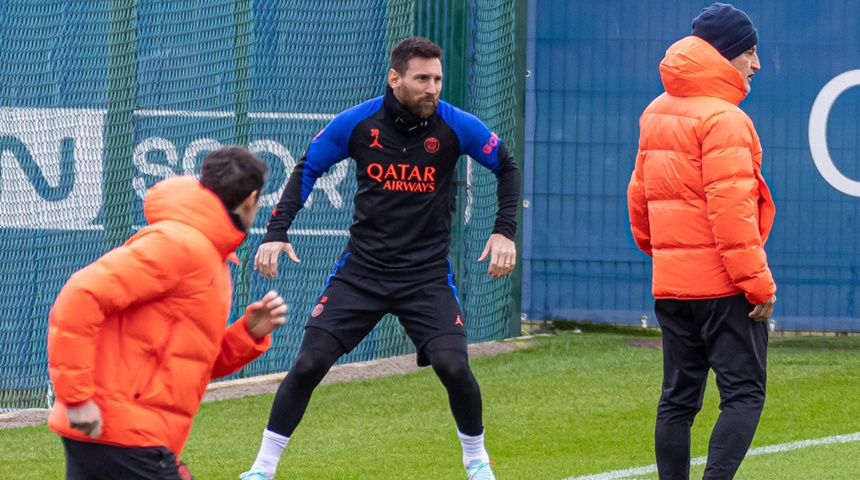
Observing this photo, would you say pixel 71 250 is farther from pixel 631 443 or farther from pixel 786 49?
pixel 786 49

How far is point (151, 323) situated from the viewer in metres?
3.48

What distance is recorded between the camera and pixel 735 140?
4695 millimetres

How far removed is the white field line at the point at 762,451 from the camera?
612 centimetres

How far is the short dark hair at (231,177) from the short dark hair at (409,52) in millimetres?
1884

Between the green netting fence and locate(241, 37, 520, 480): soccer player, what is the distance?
3.64m

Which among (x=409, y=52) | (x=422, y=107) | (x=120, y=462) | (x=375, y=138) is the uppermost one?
(x=409, y=52)

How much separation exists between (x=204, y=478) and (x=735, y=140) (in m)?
3.06

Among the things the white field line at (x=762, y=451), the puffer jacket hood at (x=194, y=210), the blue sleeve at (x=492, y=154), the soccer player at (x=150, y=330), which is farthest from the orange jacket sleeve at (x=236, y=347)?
the white field line at (x=762, y=451)

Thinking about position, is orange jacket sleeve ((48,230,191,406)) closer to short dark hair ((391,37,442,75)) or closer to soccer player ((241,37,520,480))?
soccer player ((241,37,520,480))

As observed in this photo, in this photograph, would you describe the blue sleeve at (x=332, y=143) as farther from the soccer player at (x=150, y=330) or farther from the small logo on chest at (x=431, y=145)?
the soccer player at (x=150, y=330)

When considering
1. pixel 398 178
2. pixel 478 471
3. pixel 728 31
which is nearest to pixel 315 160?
pixel 398 178

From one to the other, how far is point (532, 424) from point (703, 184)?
2.98 metres

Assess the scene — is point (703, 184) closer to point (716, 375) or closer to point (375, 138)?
point (716, 375)

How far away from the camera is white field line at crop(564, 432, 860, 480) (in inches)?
241
